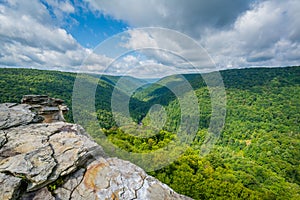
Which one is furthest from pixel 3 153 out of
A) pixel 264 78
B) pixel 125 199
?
pixel 264 78

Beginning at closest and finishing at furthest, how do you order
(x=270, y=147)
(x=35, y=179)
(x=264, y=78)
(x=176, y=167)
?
(x=35, y=179), (x=176, y=167), (x=270, y=147), (x=264, y=78)

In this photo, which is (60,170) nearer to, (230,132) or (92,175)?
(92,175)

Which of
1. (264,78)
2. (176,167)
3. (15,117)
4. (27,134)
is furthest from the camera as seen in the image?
(264,78)

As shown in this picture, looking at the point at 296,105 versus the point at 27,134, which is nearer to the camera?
the point at 27,134

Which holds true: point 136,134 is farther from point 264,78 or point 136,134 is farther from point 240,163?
point 264,78

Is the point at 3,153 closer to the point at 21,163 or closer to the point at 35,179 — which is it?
the point at 21,163

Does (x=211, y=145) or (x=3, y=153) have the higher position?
(x=3, y=153)

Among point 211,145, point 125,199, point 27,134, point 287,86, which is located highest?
point 287,86
